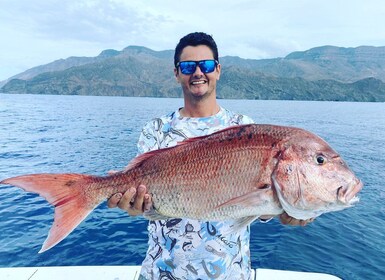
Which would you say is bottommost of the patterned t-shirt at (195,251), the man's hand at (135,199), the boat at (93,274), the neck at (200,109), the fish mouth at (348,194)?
the boat at (93,274)

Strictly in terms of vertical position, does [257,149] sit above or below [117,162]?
above

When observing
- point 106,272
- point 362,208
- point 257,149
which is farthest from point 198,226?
point 362,208

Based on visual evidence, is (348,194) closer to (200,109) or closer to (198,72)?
(200,109)

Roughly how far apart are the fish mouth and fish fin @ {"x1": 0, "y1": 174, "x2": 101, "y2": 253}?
234 cm

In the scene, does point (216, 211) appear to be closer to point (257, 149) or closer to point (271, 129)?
point (257, 149)

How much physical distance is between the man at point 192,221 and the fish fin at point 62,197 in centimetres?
33

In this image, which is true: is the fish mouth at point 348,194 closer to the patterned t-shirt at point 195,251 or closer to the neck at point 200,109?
the patterned t-shirt at point 195,251

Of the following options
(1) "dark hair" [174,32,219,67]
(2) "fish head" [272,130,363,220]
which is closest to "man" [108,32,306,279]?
(1) "dark hair" [174,32,219,67]

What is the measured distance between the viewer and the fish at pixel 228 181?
9.93 feet

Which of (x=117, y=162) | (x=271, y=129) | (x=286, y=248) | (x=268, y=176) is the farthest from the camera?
(x=117, y=162)

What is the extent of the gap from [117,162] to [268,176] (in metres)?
20.9

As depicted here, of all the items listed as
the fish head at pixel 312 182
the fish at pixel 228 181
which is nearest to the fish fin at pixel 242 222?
the fish at pixel 228 181

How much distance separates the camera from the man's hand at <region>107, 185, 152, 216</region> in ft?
11.0

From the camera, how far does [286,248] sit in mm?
11844
